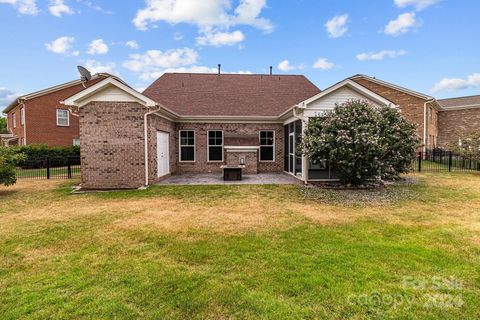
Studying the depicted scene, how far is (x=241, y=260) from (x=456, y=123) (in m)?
29.7

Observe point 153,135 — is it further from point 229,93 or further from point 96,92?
point 229,93

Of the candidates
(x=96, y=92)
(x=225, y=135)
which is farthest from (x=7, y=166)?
(x=225, y=135)

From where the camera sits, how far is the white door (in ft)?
38.4

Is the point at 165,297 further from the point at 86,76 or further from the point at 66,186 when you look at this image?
the point at 86,76

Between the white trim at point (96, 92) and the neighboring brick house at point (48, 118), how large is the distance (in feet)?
46.8

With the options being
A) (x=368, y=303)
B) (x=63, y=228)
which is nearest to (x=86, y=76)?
(x=63, y=228)

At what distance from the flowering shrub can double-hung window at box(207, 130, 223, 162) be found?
6.20 metres

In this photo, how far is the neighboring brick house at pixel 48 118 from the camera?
22531mm

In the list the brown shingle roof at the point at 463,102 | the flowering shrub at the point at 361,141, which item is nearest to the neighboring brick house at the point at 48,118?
the flowering shrub at the point at 361,141

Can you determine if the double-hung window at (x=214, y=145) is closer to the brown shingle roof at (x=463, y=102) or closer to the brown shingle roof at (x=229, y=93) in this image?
the brown shingle roof at (x=229, y=93)

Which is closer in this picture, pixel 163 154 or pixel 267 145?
pixel 163 154

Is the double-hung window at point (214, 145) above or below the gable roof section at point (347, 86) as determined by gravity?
below

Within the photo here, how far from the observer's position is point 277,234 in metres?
4.95

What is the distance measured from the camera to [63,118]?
2358cm
